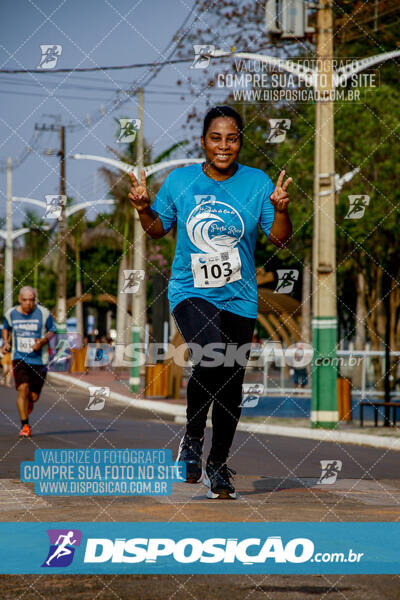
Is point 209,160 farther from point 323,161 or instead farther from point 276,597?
point 323,161

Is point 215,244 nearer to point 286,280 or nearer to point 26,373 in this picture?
point 286,280

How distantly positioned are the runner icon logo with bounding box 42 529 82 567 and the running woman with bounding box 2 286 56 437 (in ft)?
25.7

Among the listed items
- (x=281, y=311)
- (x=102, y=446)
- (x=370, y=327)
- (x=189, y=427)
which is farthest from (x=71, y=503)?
(x=370, y=327)

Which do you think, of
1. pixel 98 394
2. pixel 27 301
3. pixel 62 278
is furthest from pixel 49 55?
pixel 62 278

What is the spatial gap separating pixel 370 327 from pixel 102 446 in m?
17.0

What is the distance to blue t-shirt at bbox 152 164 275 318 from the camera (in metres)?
5.93

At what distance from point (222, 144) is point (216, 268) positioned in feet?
2.22

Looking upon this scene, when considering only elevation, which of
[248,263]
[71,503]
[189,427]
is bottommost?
[71,503]

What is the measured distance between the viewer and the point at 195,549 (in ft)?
15.8

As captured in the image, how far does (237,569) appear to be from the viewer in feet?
15.0

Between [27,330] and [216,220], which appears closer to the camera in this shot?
[216,220]

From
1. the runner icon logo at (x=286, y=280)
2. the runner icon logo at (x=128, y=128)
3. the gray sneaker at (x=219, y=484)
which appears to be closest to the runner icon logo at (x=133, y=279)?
the runner icon logo at (x=286, y=280)

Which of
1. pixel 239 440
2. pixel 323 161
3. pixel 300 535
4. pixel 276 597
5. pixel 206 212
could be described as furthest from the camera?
pixel 323 161

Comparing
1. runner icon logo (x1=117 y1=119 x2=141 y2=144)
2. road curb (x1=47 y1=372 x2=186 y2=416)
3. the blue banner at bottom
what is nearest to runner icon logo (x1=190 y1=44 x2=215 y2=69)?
runner icon logo (x1=117 y1=119 x2=141 y2=144)
